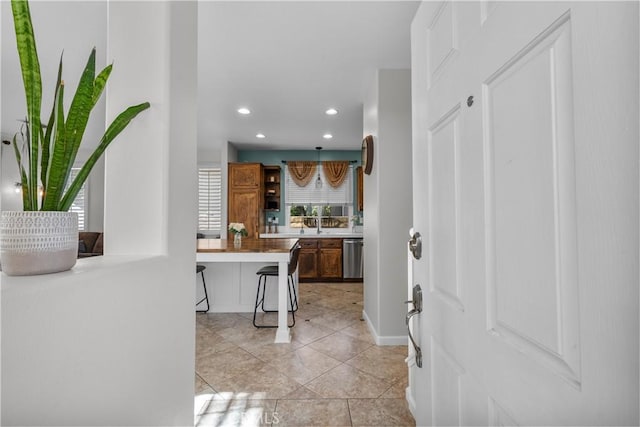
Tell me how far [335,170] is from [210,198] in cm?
285

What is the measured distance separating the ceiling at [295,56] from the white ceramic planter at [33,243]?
194cm

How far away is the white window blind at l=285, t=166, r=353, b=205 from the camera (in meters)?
6.38

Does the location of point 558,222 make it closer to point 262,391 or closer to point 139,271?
point 139,271

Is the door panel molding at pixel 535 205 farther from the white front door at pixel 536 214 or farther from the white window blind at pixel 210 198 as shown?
the white window blind at pixel 210 198

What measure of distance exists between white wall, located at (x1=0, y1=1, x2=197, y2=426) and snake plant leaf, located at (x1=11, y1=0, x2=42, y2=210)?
267 millimetres

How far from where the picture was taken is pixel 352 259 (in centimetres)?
554

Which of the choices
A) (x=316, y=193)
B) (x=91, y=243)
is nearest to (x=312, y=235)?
(x=316, y=193)

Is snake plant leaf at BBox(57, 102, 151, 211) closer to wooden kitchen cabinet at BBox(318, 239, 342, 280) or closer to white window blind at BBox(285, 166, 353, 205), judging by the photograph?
wooden kitchen cabinet at BBox(318, 239, 342, 280)

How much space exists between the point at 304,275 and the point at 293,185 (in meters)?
2.01

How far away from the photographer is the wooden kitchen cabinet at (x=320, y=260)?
18.2 ft

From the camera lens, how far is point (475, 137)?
2.25 ft

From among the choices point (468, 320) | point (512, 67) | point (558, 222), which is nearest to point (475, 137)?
point (512, 67)

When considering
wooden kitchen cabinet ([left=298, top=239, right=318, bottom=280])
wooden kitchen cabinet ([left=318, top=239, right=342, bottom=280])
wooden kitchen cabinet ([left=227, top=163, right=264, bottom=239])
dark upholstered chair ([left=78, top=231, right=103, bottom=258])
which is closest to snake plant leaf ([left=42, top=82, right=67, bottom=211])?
dark upholstered chair ([left=78, top=231, right=103, bottom=258])

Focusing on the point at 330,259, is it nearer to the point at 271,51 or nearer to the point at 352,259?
the point at 352,259
